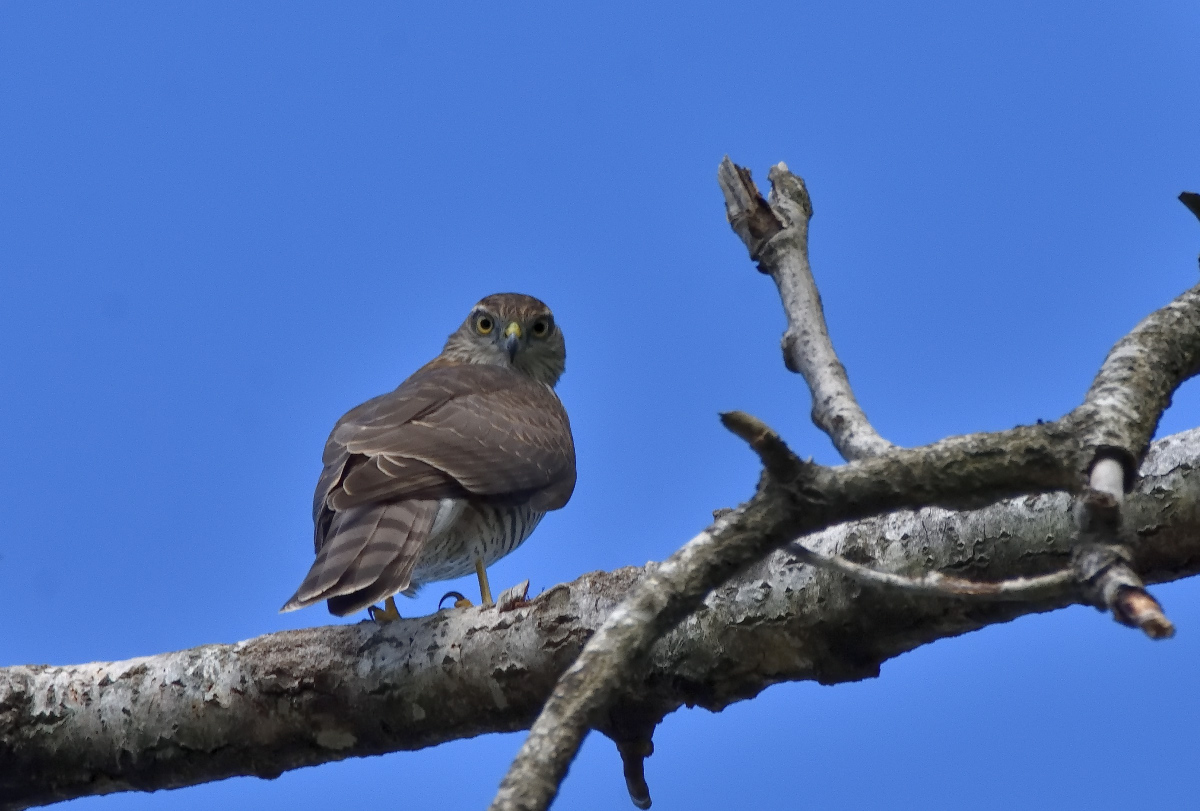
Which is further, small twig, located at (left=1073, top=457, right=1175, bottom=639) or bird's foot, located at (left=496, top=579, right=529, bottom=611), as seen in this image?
bird's foot, located at (left=496, top=579, right=529, bottom=611)

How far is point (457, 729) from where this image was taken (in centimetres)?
376

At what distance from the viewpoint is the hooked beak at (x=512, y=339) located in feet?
25.0

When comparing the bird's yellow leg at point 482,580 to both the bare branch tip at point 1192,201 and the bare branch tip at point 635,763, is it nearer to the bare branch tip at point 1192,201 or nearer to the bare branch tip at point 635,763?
the bare branch tip at point 635,763

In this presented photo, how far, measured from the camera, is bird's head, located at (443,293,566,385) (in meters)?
7.74

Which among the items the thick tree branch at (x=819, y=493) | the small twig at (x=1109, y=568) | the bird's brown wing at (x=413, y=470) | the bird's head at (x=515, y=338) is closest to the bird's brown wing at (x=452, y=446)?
the bird's brown wing at (x=413, y=470)

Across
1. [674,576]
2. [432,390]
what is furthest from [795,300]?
[432,390]

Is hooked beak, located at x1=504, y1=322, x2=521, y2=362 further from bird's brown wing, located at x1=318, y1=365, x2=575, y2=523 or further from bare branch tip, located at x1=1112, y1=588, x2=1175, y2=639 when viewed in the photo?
bare branch tip, located at x1=1112, y1=588, x2=1175, y2=639

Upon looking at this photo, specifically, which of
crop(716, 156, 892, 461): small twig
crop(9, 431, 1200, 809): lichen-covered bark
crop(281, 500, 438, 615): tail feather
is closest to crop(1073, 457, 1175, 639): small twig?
crop(9, 431, 1200, 809): lichen-covered bark

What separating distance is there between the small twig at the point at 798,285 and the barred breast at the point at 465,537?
167cm

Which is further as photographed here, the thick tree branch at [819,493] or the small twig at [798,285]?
the small twig at [798,285]

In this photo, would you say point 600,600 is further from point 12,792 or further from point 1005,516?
point 12,792

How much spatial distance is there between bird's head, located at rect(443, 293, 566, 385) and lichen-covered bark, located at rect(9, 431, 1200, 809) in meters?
3.95

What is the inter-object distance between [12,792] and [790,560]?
2524 mm

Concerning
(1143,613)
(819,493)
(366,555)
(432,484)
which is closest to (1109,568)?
(1143,613)
